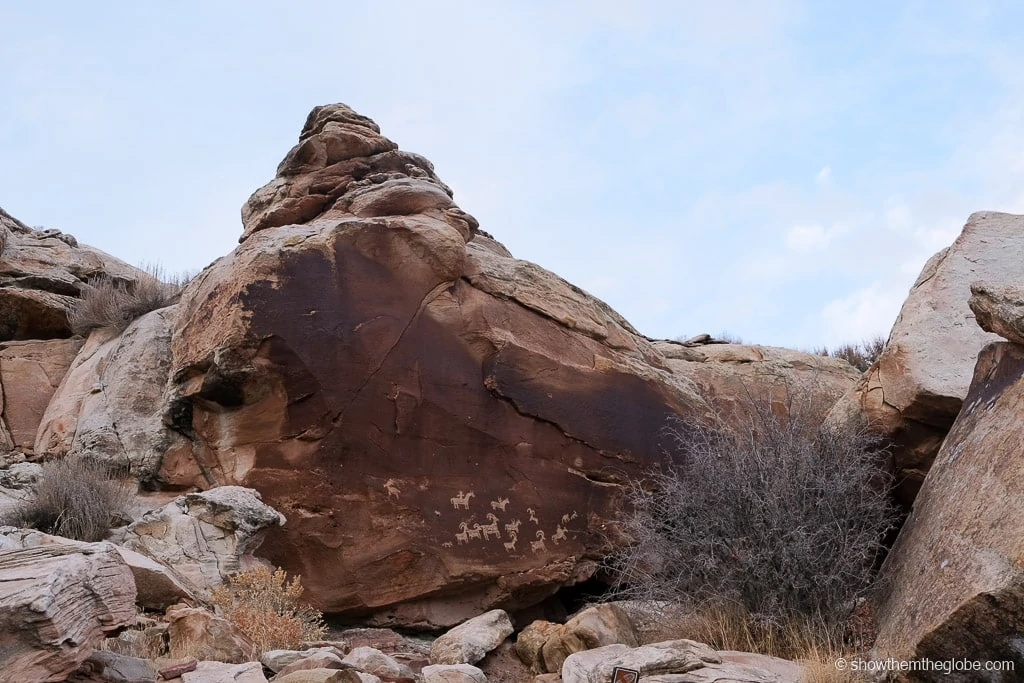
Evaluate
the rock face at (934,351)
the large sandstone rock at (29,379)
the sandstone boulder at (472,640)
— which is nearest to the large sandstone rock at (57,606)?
the sandstone boulder at (472,640)

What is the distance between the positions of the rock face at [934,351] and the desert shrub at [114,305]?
7.43 meters

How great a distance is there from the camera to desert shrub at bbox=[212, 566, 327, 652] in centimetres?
587

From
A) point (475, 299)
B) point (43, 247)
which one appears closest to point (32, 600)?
point (475, 299)

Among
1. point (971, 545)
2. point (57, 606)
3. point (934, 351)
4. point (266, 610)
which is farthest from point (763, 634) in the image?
point (57, 606)

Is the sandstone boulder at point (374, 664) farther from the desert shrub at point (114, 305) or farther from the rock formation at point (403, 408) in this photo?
the desert shrub at point (114, 305)

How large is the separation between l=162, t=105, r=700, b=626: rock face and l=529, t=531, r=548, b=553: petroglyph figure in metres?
0.01

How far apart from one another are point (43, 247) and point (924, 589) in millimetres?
11375

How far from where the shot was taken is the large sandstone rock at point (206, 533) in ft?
22.2

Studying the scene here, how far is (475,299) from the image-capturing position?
8898mm

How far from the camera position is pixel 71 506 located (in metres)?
6.99

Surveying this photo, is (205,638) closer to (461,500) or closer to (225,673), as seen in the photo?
(225,673)

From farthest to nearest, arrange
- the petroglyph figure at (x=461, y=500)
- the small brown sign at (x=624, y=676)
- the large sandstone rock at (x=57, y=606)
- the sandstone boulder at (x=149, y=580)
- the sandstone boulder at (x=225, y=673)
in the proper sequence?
the petroglyph figure at (x=461, y=500)
the sandstone boulder at (x=149, y=580)
the small brown sign at (x=624, y=676)
the sandstone boulder at (x=225, y=673)
the large sandstone rock at (x=57, y=606)

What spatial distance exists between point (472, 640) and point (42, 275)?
306 inches

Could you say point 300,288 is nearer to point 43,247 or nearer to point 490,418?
point 490,418
